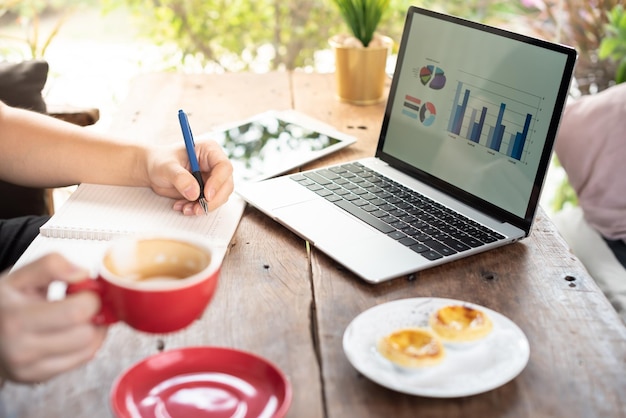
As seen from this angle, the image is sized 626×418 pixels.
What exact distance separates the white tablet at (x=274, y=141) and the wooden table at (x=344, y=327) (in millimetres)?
157

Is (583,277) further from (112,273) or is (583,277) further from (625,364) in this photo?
(112,273)

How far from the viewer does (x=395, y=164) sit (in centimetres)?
126

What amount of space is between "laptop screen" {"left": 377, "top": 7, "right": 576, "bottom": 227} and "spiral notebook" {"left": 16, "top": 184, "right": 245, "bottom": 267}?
0.31 meters

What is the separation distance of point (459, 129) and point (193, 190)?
0.40m

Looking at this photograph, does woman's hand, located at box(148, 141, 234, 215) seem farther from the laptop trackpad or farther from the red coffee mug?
the red coffee mug

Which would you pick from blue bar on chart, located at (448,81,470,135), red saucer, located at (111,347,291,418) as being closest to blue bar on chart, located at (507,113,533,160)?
blue bar on chart, located at (448,81,470,135)

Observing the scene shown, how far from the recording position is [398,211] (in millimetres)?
1102

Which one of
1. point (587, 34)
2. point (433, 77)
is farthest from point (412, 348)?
point (587, 34)

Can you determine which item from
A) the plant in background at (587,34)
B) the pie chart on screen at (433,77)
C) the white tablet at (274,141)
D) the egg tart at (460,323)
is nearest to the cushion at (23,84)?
the white tablet at (274,141)

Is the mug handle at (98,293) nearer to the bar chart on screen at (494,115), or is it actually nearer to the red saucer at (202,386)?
the red saucer at (202,386)

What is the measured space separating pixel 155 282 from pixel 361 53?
1.03 m

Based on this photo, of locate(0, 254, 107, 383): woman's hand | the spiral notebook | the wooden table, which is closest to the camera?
locate(0, 254, 107, 383): woman's hand

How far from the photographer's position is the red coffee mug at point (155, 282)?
641 millimetres

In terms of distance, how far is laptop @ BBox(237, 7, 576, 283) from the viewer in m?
1.00
